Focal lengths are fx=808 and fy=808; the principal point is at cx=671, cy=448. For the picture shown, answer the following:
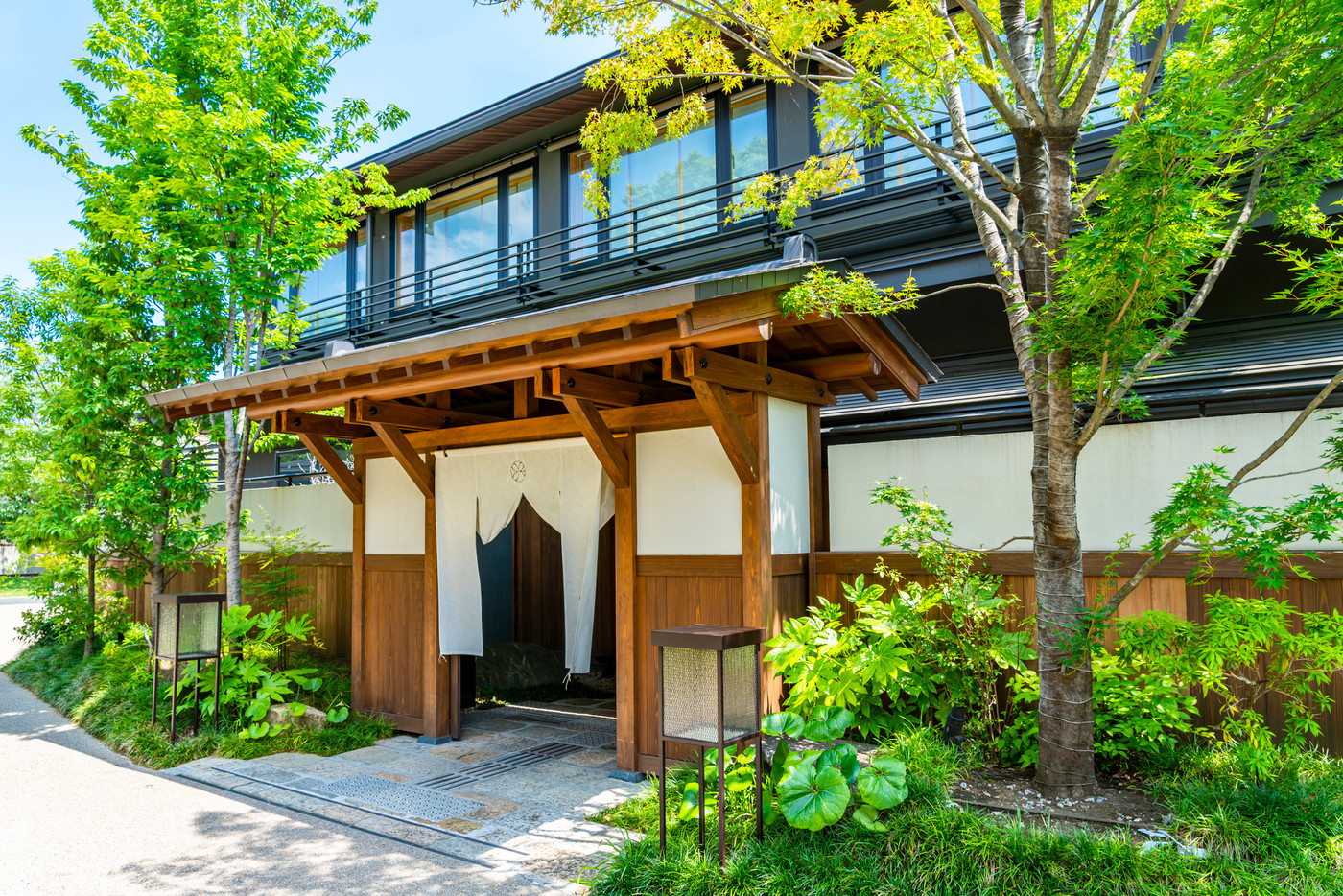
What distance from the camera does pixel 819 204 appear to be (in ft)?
29.6

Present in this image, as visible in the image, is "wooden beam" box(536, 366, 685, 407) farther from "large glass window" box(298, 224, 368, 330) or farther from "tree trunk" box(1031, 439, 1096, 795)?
"large glass window" box(298, 224, 368, 330)

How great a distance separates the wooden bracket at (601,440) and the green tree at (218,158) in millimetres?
4469

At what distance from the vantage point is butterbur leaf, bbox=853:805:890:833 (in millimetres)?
3773

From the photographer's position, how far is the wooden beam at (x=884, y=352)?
512cm

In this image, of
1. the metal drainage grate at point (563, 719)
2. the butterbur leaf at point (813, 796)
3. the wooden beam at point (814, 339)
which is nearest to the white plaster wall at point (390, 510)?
the metal drainage grate at point (563, 719)

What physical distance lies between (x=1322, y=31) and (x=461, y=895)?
5.51 meters

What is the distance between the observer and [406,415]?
6.91m

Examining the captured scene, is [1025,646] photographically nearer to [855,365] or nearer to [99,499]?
[855,365]

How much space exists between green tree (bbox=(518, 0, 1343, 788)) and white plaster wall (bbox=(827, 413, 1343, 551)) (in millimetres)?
486

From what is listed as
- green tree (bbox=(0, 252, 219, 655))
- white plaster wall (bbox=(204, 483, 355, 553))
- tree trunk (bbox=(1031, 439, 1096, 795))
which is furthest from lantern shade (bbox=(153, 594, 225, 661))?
tree trunk (bbox=(1031, 439, 1096, 795))

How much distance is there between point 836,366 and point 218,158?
248 inches

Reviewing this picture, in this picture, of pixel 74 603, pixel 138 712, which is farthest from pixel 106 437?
pixel 74 603

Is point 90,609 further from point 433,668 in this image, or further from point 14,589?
Result: point 14,589

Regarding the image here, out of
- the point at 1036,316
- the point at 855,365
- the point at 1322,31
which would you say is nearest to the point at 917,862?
the point at 1036,316
